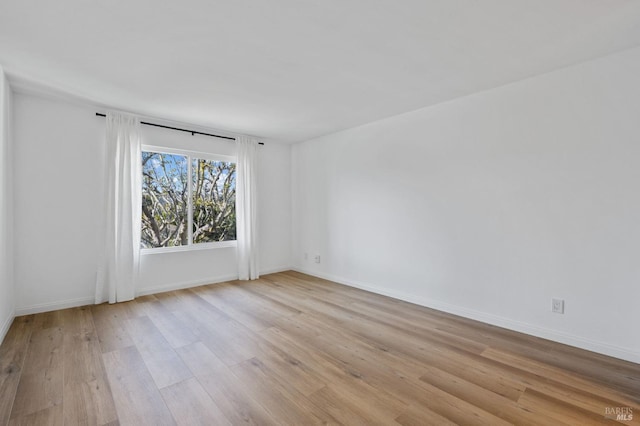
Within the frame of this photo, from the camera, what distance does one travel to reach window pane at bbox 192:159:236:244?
4.53 meters

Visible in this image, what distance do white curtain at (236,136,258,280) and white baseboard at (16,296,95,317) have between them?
1979 millimetres

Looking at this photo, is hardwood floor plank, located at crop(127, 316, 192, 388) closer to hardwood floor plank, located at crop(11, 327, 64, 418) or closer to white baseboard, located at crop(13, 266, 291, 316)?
hardwood floor plank, located at crop(11, 327, 64, 418)

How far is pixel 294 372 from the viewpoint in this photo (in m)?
2.16

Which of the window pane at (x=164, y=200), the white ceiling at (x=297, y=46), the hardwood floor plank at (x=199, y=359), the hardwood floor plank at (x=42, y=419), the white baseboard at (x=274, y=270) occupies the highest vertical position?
the white ceiling at (x=297, y=46)

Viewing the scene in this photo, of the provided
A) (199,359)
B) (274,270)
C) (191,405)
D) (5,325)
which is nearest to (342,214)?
(274,270)

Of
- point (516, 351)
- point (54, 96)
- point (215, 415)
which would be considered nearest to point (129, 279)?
point (54, 96)

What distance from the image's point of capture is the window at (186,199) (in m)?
4.10

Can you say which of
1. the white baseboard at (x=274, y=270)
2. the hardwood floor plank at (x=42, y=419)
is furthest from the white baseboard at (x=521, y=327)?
the hardwood floor plank at (x=42, y=419)

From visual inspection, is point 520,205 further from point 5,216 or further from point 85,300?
point 85,300

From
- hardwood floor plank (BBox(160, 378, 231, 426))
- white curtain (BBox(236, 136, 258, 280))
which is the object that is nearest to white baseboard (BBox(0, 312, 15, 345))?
hardwood floor plank (BBox(160, 378, 231, 426))

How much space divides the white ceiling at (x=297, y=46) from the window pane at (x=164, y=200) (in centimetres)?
102

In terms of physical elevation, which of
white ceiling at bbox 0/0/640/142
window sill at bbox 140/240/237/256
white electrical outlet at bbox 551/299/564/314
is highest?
white ceiling at bbox 0/0/640/142

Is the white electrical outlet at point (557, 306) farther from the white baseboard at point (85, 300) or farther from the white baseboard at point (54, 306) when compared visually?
the white baseboard at point (54, 306)

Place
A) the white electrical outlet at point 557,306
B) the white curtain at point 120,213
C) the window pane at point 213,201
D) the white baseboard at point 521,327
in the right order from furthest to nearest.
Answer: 1. the window pane at point 213,201
2. the white curtain at point 120,213
3. the white electrical outlet at point 557,306
4. the white baseboard at point 521,327
